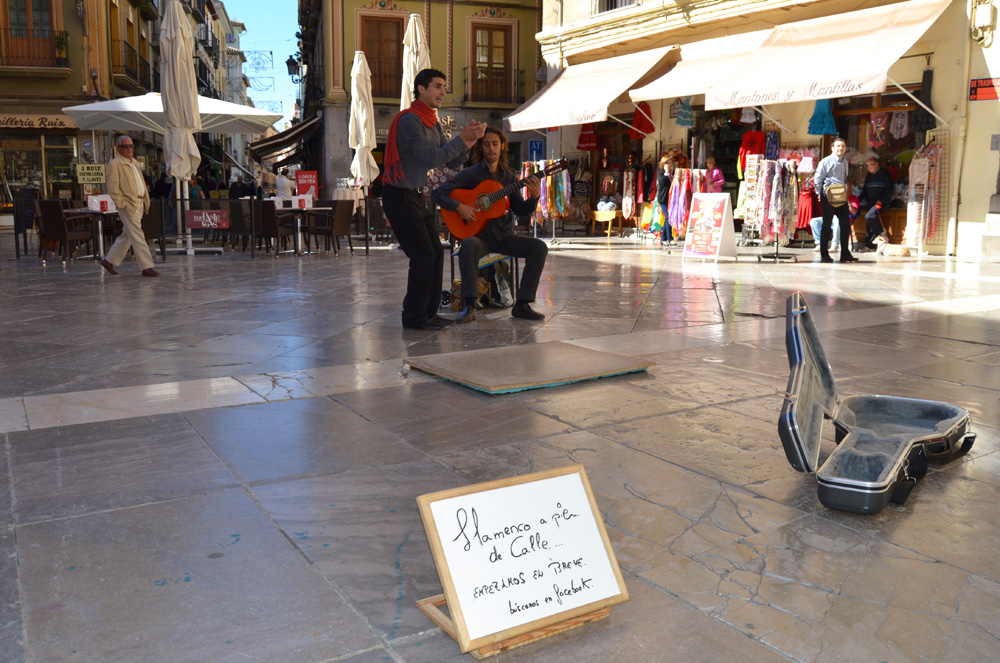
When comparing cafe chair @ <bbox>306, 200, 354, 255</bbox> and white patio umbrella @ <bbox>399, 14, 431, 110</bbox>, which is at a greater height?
white patio umbrella @ <bbox>399, 14, 431, 110</bbox>

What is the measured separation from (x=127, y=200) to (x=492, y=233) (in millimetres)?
5338

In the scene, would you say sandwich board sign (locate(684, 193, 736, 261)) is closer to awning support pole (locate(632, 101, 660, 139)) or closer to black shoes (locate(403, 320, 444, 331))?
awning support pole (locate(632, 101, 660, 139))

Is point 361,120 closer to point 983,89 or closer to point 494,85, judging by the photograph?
point 983,89

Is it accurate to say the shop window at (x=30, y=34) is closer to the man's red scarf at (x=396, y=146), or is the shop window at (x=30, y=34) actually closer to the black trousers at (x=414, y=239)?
the man's red scarf at (x=396, y=146)

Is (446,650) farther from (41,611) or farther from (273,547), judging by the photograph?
(41,611)

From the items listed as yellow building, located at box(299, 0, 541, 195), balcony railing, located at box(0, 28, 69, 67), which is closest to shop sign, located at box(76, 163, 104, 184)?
yellow building, located at box(299, 0, 541, 195)

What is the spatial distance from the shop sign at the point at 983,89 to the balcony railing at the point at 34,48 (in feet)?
77.5

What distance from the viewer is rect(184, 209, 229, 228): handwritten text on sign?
1336cm

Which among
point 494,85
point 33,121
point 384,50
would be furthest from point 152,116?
point 494,85

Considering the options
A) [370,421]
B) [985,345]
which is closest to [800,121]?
[985,345]

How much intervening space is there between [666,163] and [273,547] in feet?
50.2

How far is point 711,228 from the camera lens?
491 inches

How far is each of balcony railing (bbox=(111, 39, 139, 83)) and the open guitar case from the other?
2872cm

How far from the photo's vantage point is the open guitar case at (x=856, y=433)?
2914 millimetres
